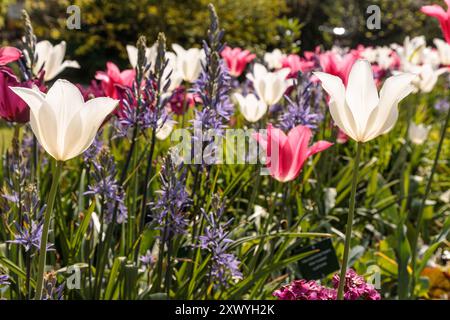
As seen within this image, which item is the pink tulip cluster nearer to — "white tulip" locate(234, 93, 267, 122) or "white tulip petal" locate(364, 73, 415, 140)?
"white tulip petal" locate(364, 73, 415, 140)

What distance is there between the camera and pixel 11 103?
1.45 meters

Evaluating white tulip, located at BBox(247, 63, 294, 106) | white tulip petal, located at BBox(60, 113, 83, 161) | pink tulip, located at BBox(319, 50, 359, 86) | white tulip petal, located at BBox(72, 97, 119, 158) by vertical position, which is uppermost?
pink tulip, located at BBox(319, 50, 359, 86)

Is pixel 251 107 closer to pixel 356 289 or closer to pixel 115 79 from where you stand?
pixel 115 79

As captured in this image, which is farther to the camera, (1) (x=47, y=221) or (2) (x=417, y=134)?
(2) (x=417, y=134)

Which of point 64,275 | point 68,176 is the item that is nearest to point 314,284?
point 64,275

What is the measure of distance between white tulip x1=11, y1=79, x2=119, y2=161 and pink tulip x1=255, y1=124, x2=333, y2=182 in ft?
2.12

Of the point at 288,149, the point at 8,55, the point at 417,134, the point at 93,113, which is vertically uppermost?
the point at 8,55

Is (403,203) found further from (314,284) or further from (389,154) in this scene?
(314,284)

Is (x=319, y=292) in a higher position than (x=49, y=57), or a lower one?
lower

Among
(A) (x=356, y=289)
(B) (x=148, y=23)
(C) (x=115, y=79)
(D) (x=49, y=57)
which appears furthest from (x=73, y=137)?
(B) (x=148, y=23)

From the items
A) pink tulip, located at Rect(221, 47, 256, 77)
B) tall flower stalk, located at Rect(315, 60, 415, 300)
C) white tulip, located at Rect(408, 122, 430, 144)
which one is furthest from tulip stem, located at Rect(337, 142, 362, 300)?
white tulip, located at Rect(408, 122, 430, 144)

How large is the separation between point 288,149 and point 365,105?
0.47 m

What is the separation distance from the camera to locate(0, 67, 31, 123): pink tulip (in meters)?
1.43

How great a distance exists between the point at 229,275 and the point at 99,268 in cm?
40
